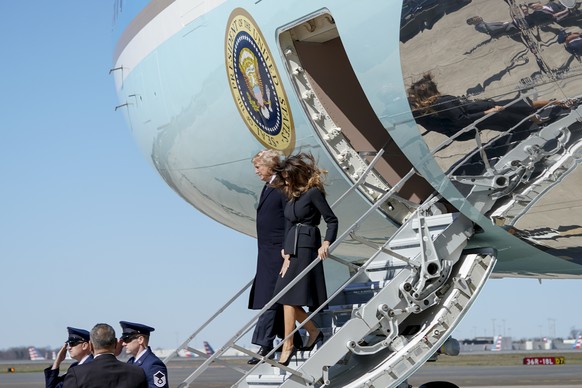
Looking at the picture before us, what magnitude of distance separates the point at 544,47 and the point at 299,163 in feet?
7.83

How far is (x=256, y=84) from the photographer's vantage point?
9117 millimetres

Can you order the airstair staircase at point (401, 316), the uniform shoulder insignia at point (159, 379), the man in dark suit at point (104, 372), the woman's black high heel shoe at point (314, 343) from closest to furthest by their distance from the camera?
the man in dark suit at point (104, 372) < the uniform shoulder insignia at point (159, 379) < the airstair staircase at point (401, 316) < the woman's black high heel shoe at point (314, 343)

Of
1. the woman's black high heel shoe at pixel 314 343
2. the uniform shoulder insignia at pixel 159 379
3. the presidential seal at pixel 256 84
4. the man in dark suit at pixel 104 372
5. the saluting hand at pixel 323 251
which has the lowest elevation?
the woman's black high heel shoe at pixel 314 343

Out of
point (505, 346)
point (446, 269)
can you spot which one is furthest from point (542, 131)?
point (505, 346)

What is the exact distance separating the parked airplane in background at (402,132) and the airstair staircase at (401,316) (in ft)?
0.04

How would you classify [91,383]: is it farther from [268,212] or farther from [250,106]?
[250,106]

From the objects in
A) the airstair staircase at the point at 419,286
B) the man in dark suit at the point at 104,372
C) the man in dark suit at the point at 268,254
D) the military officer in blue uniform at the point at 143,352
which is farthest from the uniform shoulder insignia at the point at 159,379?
the man in dark suit at the point at 268,254

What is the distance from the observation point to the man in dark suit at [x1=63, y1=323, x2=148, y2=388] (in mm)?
5453

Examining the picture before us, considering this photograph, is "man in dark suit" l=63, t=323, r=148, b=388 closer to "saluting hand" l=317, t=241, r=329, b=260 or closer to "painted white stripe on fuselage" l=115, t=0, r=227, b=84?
"saluting hand" l=317, t=241, r=329, b=260

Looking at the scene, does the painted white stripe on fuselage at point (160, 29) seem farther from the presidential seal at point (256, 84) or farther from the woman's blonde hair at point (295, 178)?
the woman's blonde hair at point (295, 178)

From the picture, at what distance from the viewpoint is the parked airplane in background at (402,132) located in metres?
7.04

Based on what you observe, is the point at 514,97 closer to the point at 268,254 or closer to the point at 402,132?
the point at 402,132

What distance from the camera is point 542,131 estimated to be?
23.6 ft

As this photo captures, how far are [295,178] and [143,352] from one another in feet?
7.45
